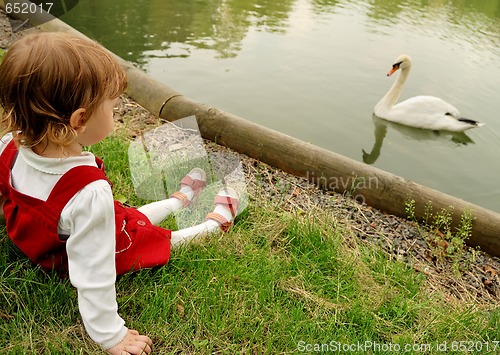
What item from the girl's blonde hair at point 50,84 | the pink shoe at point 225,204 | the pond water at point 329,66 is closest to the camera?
the girl's blonde hair at point 50,84

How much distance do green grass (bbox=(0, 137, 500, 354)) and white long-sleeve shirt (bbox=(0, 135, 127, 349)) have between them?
0.21 metres

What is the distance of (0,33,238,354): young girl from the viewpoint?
4.91ft

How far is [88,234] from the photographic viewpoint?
1.61m

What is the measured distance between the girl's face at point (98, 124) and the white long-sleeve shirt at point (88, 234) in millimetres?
70

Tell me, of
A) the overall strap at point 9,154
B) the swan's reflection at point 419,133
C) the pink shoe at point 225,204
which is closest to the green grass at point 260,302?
the pink shoe at point 225,204

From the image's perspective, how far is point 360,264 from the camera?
260 centimetres

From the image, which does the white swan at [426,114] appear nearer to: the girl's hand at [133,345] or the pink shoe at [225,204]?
the pink shoe at [225,204]

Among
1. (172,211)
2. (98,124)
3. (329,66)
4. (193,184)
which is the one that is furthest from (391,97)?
(98,124)

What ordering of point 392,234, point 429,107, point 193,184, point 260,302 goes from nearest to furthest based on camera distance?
point 260,302
point 193,184
point 392,234
point 429,107

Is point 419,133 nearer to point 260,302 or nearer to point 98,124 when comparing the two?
point 260,302

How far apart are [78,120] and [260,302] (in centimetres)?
119

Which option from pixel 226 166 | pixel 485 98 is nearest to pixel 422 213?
pixel 226 166

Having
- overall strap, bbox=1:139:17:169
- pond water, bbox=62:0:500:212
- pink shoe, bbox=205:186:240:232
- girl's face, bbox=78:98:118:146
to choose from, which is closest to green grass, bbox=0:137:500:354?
pink shoe, bbox=205:186:240:232

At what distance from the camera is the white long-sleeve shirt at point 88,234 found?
5.28 feet
